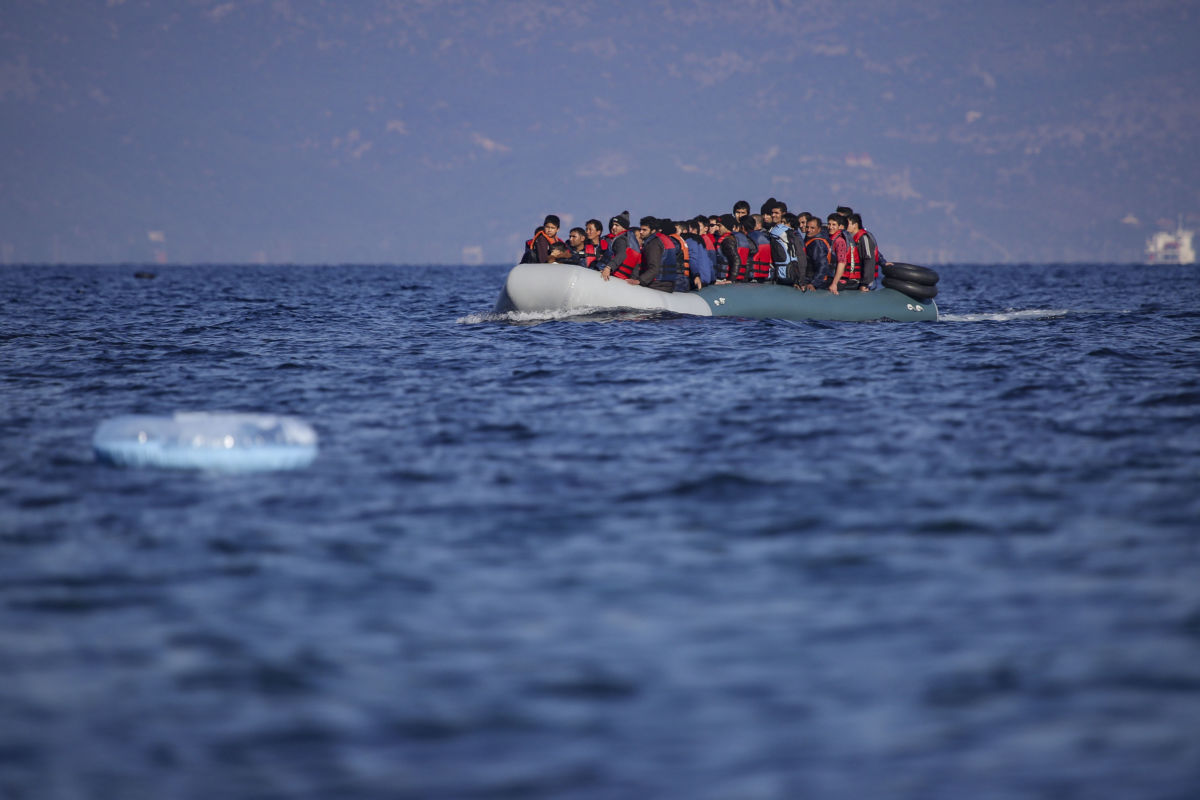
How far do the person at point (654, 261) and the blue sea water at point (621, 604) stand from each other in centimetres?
678

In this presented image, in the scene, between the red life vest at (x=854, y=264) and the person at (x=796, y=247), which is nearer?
the person at (x=796, y=247)

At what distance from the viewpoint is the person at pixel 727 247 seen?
57.1 feet

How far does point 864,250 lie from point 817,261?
0.67 m

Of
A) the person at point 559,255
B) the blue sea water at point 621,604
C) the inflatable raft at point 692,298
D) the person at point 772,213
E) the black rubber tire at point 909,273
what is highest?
the person at point 772,213

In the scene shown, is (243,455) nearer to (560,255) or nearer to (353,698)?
(353,698)

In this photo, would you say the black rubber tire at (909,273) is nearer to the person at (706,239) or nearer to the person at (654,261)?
the person at (706,239)

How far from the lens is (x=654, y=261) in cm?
1684

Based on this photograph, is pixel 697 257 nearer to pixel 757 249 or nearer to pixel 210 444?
pixel 757 249

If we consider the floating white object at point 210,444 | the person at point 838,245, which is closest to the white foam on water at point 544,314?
the person at point 838,245

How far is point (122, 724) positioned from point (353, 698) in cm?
68

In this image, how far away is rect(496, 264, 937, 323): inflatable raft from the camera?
16.8m

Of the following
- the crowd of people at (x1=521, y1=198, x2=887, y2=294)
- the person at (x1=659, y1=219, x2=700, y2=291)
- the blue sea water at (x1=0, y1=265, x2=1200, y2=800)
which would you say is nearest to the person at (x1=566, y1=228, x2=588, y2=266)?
the crowd of people at (x1=521, y1=198, x2=887, y2=294)

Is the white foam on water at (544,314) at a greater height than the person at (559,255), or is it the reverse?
the person at (559,255)

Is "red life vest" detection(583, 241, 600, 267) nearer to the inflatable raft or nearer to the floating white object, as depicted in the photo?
Result: the inflatable raft
